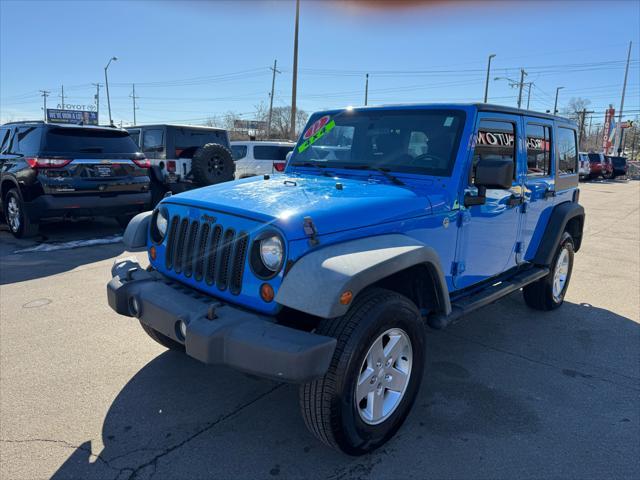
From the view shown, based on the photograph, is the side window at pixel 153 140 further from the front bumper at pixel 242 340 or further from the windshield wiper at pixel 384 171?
the front bumper at pixel 242 340

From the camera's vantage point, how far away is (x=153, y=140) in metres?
10.7

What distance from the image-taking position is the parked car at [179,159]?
404 inches

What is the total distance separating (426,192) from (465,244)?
52cm

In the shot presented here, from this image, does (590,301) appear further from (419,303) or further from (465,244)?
(419,303)

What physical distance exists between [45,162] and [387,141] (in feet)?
19.6

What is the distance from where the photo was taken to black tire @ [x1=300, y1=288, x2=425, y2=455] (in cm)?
235

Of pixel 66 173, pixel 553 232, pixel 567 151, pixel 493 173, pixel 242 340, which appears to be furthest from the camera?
pixel 66 173

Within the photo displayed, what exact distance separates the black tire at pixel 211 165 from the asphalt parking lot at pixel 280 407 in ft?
17.7

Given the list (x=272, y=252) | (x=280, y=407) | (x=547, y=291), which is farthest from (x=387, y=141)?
(x=547, y=291)

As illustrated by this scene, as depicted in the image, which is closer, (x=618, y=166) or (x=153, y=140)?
(x=153, y=140)

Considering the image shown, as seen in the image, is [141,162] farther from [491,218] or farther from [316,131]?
[491,218]

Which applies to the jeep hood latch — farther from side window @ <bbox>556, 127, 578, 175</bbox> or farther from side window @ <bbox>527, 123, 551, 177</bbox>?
side window @ <bbox>556, 127, 578, 175</bbox>

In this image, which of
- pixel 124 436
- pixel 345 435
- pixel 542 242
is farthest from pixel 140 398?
pixel 542 242

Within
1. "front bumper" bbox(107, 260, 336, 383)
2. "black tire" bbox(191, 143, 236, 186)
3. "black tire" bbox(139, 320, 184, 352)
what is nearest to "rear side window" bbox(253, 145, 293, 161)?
"black tire" bbox(191, 143, 236, 186)
